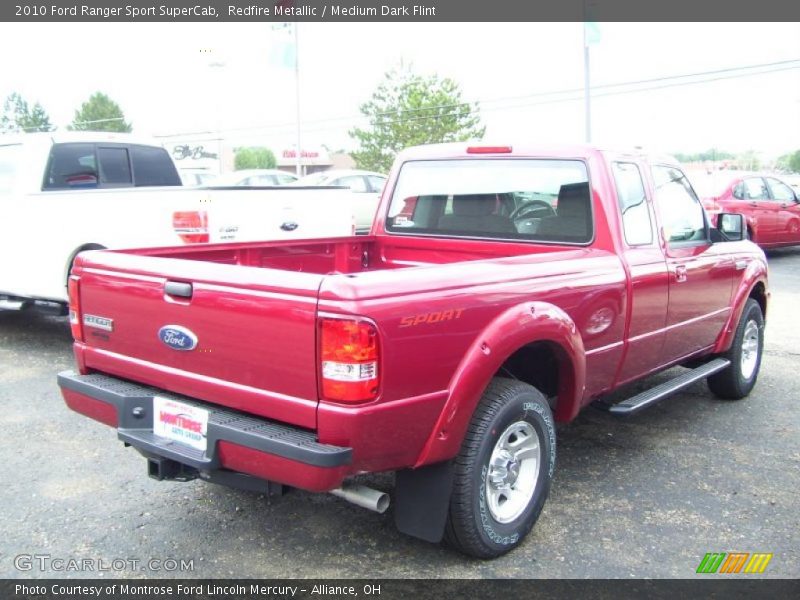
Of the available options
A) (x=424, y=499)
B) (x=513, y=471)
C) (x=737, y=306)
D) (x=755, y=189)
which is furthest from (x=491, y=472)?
(x=755, y=189)

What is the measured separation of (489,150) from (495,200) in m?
0.32

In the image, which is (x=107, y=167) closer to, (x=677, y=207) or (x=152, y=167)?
(x=152, y=167)

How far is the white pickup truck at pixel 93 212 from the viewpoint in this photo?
6633mm

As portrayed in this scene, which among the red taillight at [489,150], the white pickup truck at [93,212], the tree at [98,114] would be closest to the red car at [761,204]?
the white pickup truck at [93,212]

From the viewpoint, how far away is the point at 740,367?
557 centimetres

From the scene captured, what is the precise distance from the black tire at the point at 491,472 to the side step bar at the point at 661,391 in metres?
0.81

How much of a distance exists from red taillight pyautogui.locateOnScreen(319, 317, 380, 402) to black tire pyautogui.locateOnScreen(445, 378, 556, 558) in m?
0.65

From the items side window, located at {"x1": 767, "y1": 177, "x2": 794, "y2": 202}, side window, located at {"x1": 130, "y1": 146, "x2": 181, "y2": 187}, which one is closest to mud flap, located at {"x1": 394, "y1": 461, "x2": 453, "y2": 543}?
side window, located at {"x1": 130, "y1": 146, "x2": 181, "y2": 187}

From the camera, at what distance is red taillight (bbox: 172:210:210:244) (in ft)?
22.0

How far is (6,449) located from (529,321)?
3344 millimetres

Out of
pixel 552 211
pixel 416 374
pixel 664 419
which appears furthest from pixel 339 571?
pixel 664 419

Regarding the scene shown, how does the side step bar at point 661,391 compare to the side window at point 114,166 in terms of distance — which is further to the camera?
the side window at point 114,166

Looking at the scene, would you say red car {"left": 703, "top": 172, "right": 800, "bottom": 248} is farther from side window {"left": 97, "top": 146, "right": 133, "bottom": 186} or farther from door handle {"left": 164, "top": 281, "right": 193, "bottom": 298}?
door handle {"left": 164, "top": 281, "right": 193, "bottom": 298}

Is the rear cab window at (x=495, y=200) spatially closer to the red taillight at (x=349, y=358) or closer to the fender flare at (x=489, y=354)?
the fender flare at (x=489, y=354)
